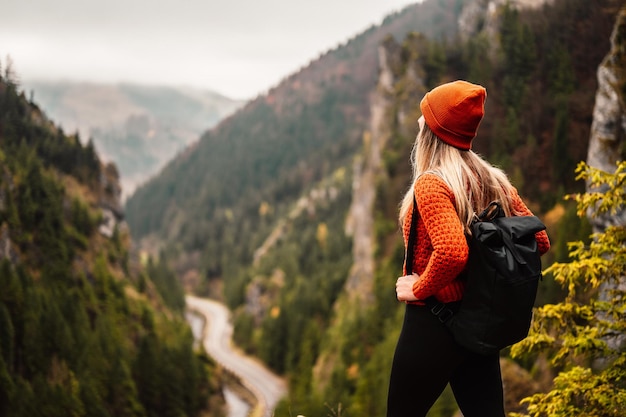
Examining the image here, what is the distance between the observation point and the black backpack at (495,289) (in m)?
2.96

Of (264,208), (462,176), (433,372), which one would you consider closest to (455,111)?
(462,176)

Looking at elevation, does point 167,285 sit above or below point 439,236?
below

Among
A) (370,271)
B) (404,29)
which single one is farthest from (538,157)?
(404,29)

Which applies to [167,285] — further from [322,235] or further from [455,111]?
[455,111]

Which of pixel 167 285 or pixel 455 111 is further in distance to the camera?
pixel 167 285

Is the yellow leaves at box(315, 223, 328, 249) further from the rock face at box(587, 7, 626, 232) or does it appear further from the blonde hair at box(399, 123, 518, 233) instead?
the blonde hair at box(399, 123, 518, 233)

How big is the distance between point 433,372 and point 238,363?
2961 inches

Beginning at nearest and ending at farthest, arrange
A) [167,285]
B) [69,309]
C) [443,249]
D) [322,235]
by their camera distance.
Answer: [443,249] < [69,309] < [167,285] < [322,235]

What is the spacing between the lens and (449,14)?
16475 centimetres

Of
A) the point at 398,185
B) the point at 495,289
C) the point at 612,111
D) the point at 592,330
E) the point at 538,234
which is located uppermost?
the point at 612,111

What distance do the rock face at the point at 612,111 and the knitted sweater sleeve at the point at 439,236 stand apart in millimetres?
19491

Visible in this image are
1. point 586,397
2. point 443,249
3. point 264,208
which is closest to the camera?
point 443,249

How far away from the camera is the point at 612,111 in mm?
21672

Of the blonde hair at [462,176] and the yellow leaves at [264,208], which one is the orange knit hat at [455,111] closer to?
the blonde hair at [462,176]
